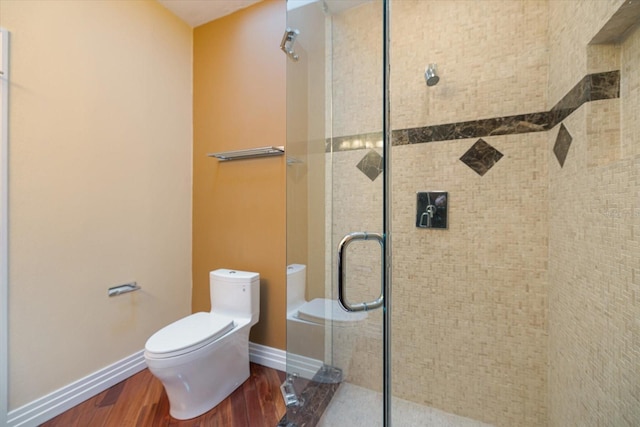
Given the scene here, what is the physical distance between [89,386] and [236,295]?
3.14ft

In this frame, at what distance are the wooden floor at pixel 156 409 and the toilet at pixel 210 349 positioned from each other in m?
0.06

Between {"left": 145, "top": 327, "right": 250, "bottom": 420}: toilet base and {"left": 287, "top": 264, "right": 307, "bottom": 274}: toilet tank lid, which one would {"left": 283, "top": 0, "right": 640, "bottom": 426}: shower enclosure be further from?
{"left": 145, "top": 327, "right": 250, "bottom": 420}: toilet base

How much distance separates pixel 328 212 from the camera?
149cm

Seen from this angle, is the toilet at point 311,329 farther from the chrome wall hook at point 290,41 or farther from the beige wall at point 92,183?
the chrome wall hook at point 290,41

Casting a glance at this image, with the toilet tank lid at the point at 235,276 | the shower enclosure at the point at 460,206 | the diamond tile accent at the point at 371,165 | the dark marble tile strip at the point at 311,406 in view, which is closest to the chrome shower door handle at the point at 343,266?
the shower enclosure at the point at 460,206

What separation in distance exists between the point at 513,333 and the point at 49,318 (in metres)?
2.40

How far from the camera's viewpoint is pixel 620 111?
2.63 feet

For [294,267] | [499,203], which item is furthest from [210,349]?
[499,203]

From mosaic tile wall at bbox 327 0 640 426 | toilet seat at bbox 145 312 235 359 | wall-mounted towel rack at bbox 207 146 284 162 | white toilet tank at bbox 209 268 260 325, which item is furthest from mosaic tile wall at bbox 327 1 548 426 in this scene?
toilet seat at bbox 145 312 235 359

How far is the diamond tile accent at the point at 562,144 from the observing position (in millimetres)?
984

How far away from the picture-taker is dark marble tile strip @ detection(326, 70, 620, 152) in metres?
0.84

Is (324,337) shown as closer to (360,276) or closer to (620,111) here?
(360,276)

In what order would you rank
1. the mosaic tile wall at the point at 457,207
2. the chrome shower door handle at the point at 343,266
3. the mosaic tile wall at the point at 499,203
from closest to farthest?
the mosaic tile wall at the point at 499,203 → the chrome shower door handle at the point at 343,266 → the mosaic tile wall at the point at 457,207

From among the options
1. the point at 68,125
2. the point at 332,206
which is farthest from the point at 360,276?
the point at 68,125
